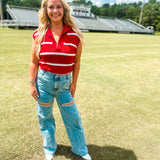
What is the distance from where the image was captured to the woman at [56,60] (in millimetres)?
1923

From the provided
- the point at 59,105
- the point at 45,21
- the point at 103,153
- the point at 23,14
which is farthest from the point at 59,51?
the point at 23,14

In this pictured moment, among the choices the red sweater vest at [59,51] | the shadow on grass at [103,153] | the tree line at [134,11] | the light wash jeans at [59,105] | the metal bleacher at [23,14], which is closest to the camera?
the red sweater vest at [59,51]

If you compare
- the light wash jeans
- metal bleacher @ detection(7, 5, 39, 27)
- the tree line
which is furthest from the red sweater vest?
the tree line

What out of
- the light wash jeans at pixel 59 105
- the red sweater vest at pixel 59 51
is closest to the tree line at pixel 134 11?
the red sweater vest at pixel 59 51

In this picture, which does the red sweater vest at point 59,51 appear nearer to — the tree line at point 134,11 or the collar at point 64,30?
the collar at point 64,30

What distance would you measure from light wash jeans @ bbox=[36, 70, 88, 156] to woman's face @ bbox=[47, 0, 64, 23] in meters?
0.66

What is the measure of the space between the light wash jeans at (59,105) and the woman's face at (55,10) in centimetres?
66

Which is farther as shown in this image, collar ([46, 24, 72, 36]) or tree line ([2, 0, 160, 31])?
tree line ([2, 0, 160, 31])

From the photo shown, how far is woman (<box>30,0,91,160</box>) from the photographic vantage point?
6.31ft

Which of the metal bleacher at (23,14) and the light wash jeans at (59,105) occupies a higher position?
the metal bleacher at (23,14)

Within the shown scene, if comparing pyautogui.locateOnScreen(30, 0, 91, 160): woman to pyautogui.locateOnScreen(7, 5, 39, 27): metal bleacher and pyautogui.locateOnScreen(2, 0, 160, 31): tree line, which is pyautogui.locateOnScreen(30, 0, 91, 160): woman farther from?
pyautogui.locateOnScreen(2, 0, 160, 31): tree line

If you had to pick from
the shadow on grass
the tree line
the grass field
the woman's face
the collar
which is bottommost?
the shadow on grass

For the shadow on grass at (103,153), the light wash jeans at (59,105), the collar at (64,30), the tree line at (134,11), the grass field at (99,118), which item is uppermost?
the tree line at (134,11)

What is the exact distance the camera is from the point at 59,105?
2.21 m
